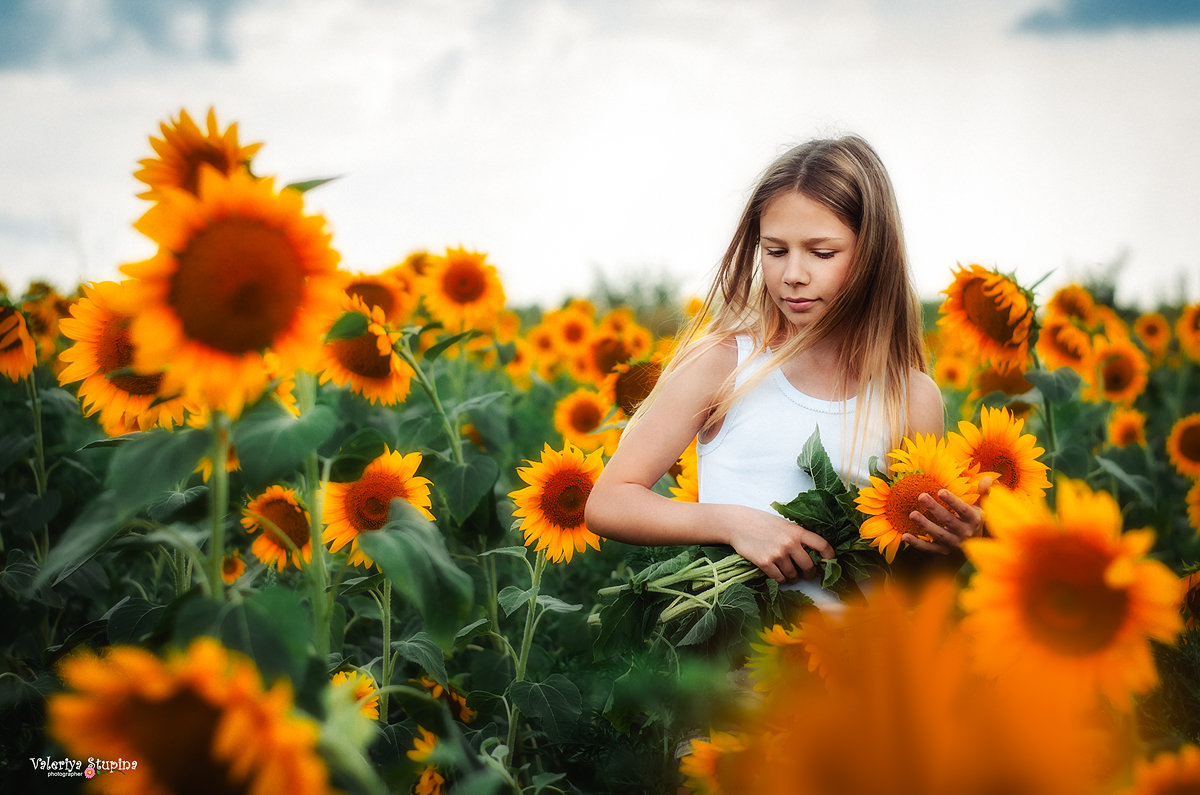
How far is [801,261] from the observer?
63.6 inches

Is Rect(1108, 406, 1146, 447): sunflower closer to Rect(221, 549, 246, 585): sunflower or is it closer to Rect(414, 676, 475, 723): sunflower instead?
Rect(414, 676, 475, 723): sunflower

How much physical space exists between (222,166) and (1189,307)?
14.1 ft

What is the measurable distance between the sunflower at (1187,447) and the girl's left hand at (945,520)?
2.15m

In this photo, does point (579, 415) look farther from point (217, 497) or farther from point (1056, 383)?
point (217, 497)

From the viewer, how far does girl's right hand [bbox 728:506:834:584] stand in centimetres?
133

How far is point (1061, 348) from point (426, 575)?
8.40 feet

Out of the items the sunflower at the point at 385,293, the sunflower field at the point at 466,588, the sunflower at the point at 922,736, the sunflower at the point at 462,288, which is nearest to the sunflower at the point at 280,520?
the sunflower field at the point at 466,588

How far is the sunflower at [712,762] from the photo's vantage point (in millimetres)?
1025

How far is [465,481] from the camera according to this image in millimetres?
1736

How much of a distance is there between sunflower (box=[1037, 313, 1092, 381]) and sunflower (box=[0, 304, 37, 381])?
292cm

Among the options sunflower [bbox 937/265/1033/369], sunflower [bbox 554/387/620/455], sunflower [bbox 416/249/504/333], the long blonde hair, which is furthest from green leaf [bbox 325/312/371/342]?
sunflower [bbox 416/249/504/333]

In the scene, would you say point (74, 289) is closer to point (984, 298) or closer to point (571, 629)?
point (571, 629)

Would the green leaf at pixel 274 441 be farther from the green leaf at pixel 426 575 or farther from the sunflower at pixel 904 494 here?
the sunflower at pixel 904 494

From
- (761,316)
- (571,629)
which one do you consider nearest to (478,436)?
(571,629)
